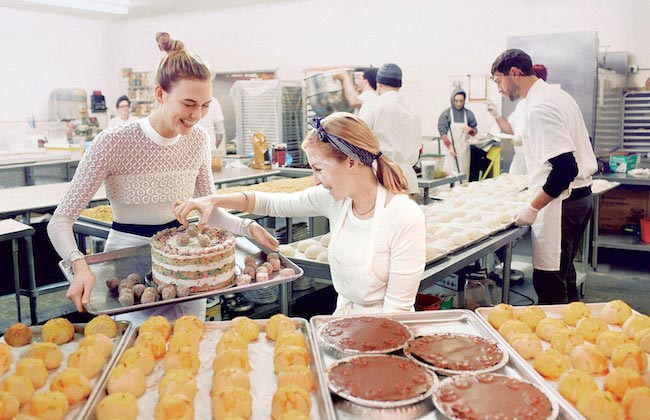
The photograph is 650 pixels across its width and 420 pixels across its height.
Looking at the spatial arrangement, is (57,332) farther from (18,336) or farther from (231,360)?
(231,360)

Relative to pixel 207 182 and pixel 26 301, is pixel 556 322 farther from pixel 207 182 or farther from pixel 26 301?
pixel 26 301

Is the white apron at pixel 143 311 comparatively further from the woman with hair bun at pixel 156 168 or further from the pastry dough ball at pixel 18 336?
the pastry dough ball at pixel 18 336

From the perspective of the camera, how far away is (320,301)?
4.64 m

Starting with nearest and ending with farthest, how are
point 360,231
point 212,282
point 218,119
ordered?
1. point 212,282
2. point 360,231
3. point 218,119

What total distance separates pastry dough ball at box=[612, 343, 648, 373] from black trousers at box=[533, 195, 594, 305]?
2117 millimetres

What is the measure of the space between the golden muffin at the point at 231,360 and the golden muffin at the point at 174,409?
0.75 feet

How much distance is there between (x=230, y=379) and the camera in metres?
1.39

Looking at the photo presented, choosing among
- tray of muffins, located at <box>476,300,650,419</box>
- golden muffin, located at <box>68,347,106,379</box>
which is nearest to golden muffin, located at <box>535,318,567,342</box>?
tray of muffins, located at <box>476,300,650,419</box>

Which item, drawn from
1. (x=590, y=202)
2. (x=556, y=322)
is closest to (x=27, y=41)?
(x=590, y=202)

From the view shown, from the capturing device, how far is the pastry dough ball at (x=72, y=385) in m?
1.34

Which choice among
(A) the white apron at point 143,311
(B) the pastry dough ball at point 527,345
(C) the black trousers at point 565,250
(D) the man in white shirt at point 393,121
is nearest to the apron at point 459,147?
(D) the man in white shirt at point 393,121

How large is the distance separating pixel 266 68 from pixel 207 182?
803cm

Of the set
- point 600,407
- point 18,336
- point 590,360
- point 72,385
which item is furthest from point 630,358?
point 18,336

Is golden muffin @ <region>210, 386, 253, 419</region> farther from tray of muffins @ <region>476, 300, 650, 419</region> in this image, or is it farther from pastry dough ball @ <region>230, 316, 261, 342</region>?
tray of muffins @ <region>476, 300, 650, 419</region>
